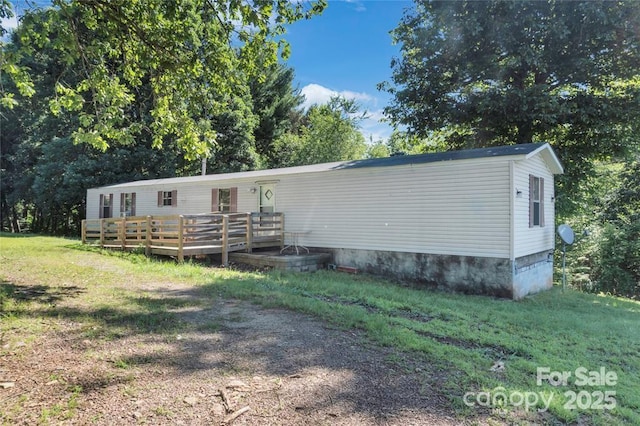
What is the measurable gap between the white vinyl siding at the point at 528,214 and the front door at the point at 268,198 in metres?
7.15

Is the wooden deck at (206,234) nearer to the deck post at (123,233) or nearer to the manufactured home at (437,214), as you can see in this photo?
the deck post at (123,233)

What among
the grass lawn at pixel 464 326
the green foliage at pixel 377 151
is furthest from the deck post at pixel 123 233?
the green foliage at pixel 377 151

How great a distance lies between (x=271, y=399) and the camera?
2.81 meters

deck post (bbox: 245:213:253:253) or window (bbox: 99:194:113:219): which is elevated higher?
window (bbox: 99:194:113:219)

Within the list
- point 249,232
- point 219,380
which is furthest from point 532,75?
point 219,380

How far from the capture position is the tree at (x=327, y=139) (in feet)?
87.0

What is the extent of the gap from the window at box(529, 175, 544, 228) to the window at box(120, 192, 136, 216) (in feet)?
52.6

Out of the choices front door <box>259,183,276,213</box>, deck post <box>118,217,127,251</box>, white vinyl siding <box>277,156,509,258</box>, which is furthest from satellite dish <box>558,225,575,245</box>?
deck post <box>118,217,127,251</box>

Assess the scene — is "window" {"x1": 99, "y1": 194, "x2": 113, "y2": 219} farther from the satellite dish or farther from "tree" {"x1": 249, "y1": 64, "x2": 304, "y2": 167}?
the satellite dish

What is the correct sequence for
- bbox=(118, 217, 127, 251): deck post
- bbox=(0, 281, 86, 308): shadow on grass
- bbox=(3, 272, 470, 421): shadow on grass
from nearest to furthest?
bbox=(3, 272, 470, 421): shadow on grass → bbox=(0, 281, 86, 308): shadow on grass → bbox=(118, 217, 127, 251): deck post

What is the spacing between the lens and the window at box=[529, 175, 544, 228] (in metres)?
9.78

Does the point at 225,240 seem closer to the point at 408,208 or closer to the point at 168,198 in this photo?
the point at 408,208

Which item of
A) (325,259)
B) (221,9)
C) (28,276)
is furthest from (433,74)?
(28,276)

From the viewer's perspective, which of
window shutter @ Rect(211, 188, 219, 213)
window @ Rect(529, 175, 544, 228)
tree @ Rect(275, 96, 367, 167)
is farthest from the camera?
tree @ Rect(275, 96, 367, 167)
